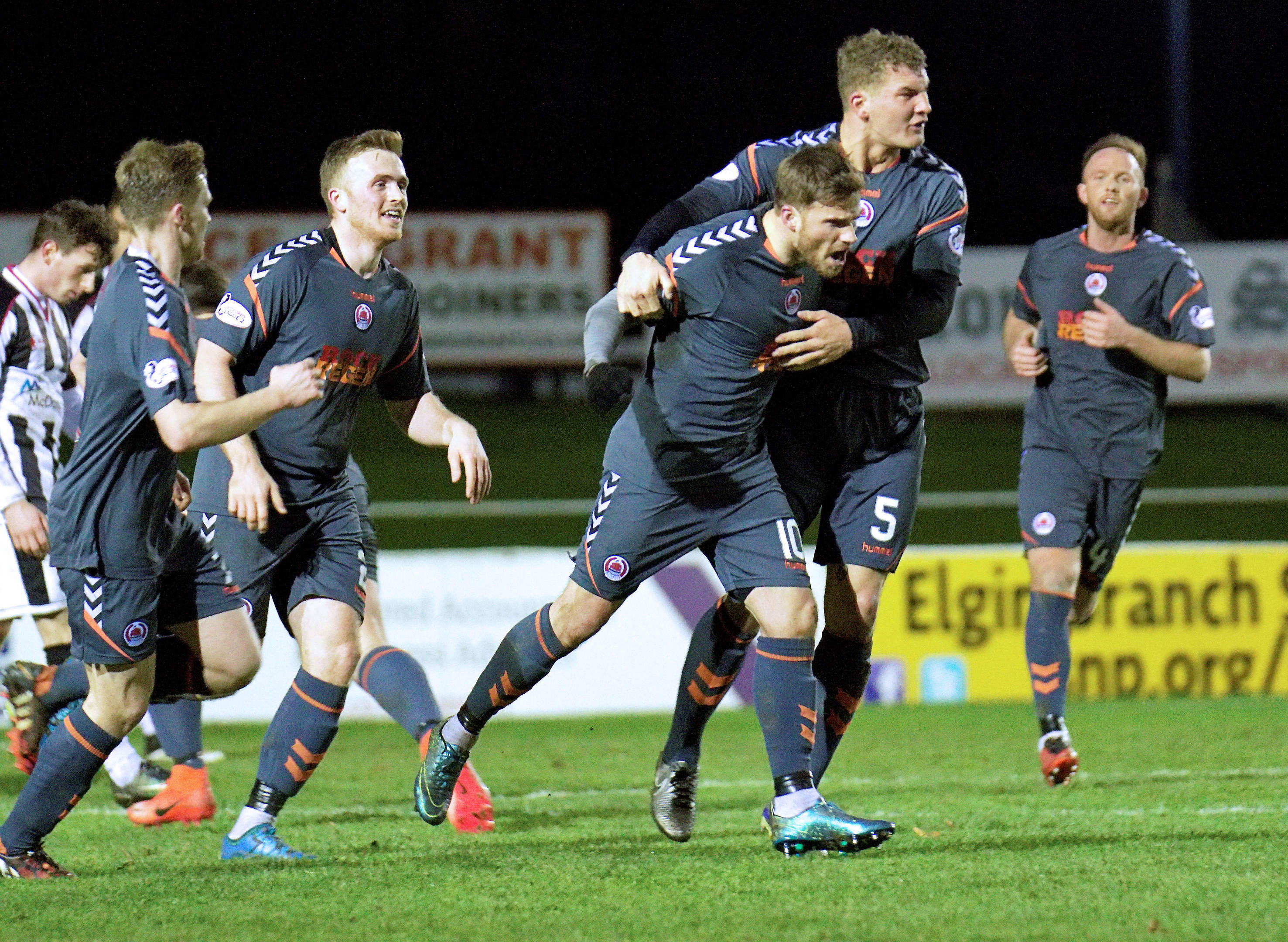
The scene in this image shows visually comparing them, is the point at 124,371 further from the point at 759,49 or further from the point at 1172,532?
the point at 759,49

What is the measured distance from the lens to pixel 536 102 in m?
24.6

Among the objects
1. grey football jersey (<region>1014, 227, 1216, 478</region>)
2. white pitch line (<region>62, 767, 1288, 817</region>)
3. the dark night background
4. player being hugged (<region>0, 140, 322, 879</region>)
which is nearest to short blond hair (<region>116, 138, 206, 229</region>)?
player being hugged (<region>0, 140, 322, 879</region>)

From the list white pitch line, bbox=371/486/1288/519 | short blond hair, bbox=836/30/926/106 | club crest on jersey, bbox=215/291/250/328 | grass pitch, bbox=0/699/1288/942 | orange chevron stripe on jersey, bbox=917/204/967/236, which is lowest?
white pitch line, bbox=371/486/1288/519

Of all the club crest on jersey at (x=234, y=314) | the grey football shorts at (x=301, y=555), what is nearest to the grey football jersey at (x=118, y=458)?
the club crest on jersey at (x=234, y=314)

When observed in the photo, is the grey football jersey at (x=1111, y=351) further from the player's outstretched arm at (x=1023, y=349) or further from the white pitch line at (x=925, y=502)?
the white pitch line at (x=925, y=502)

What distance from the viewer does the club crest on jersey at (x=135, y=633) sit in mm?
4441

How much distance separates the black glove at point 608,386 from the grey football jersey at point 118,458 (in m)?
1.04

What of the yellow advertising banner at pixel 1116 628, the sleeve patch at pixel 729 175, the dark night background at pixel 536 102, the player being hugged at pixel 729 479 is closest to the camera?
the player being hugged at pixel 729 479

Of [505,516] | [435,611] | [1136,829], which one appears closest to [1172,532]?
[505,516]

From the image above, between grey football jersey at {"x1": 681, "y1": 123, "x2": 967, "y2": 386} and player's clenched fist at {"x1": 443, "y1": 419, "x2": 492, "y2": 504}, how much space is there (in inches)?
37.8

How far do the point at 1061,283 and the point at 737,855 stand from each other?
3.14 meters

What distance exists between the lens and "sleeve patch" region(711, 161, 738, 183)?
17.0ft

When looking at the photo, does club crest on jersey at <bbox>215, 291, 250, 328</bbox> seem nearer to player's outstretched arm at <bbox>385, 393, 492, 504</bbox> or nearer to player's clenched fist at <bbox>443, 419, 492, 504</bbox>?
player's outstretched arm at <bbox>385, 393, 492, 504</bbox>

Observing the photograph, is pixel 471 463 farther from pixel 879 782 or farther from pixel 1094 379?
pixel 1094 379
